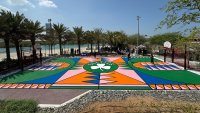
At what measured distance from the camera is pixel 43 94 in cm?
1441

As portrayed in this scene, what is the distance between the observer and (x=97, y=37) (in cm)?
4769

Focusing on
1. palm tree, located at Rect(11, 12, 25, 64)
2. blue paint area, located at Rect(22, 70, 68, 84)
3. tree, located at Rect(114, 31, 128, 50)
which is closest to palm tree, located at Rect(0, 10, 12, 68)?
palm tree, located at Rect(11, 12, 25, 64)

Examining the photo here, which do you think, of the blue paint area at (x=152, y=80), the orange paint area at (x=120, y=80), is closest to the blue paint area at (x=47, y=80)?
the orange paint area at (x=120, y=80)

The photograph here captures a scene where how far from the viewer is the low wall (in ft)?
37.8

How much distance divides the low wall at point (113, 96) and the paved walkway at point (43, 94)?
0.99 meters

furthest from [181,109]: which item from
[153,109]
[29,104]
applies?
[29,104]

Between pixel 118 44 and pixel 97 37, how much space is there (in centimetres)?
678

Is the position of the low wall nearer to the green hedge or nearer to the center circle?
the green hedge

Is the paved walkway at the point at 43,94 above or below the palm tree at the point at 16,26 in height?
below

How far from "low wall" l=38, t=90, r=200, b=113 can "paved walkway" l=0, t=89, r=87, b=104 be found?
991 mm

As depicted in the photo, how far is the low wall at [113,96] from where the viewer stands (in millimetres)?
11531

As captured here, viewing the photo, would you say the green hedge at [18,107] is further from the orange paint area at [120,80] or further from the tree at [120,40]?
the tree at [120,40]

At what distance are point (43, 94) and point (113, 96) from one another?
16.7 feet

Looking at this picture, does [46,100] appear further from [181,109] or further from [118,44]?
[118,44]
